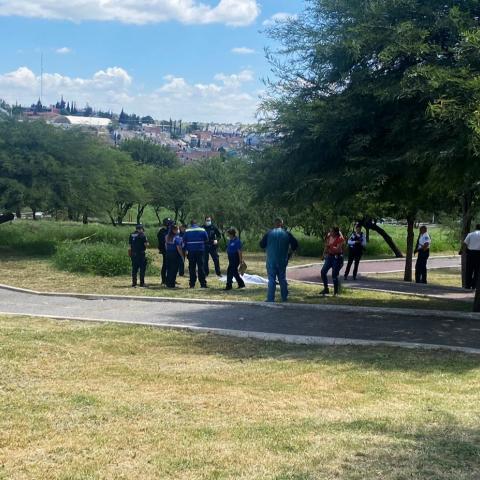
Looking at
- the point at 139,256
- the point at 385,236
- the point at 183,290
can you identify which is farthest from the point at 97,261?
the point at 385,236

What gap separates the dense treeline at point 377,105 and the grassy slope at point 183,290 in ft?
8.27

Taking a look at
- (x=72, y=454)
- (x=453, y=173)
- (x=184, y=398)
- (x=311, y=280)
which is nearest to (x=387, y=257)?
(x=311, y=280)

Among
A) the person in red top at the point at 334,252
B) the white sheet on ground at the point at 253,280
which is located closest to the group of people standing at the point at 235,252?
the person in red top at the point at 334,252

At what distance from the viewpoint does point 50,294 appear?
14992mm

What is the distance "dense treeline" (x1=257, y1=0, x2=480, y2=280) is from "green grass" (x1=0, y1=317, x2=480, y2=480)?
315 centimetres

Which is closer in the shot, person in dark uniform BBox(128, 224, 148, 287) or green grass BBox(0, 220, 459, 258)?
person in dark uniform BBox(128, 224, 148, 287)

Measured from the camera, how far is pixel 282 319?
11594 mm

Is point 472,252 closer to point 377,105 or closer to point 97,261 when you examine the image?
point 377,105

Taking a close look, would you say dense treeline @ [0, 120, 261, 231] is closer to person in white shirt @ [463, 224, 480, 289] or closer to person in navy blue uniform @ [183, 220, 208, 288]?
person in navy blue uniform @ [183, 220, 208, 288]

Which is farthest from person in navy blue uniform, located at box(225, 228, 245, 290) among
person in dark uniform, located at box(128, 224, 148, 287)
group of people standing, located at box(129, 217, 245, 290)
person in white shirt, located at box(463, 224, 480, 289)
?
person in white shirt, located at box(463, 224, 480, 289)

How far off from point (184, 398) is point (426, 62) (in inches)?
264

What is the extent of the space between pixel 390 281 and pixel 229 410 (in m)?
15.5

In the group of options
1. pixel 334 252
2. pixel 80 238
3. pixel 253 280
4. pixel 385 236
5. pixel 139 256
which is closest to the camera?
pixel 334 252

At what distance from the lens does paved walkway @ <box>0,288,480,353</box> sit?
32.6 feet
